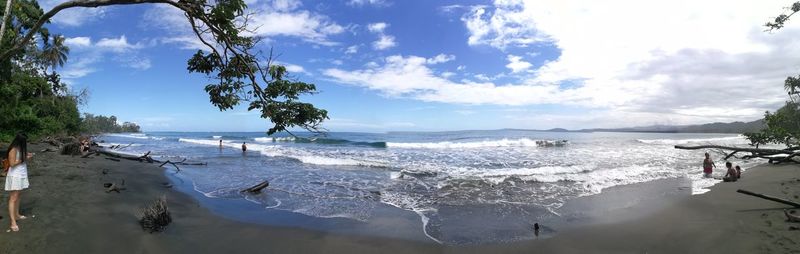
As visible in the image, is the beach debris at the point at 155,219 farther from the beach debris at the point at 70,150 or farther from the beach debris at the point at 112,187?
the beach debris at the point at 70,150

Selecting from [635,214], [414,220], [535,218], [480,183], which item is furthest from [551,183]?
[414,220]

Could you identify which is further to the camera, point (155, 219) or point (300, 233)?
point (300, 233)

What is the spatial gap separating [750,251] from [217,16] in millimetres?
8536

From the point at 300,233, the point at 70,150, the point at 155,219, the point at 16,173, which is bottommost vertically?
the point at 300,233

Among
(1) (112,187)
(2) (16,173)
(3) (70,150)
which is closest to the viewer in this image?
(2) (16,173)

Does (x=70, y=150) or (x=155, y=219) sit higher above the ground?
(x=70, y=150)

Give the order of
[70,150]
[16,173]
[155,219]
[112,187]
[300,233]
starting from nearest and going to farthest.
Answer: [16,173] < [155,219] < [300,233] < [112,187] < [70,150]

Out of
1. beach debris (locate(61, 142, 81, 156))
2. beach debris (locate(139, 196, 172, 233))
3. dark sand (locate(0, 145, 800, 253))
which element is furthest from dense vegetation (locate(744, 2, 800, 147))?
beach debris (locate(61, 142, 81, 156))

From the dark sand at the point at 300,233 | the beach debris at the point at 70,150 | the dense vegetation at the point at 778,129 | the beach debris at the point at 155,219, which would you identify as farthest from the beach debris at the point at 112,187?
the dense vegetation at the point at 778,129

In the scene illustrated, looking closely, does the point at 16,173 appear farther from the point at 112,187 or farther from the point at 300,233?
the point at 300,233

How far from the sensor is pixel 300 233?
24.7 feet

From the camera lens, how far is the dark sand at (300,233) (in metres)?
6.27

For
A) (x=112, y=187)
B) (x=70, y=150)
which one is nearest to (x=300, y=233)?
(x=112, y=187)

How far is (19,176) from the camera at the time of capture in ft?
21.4
